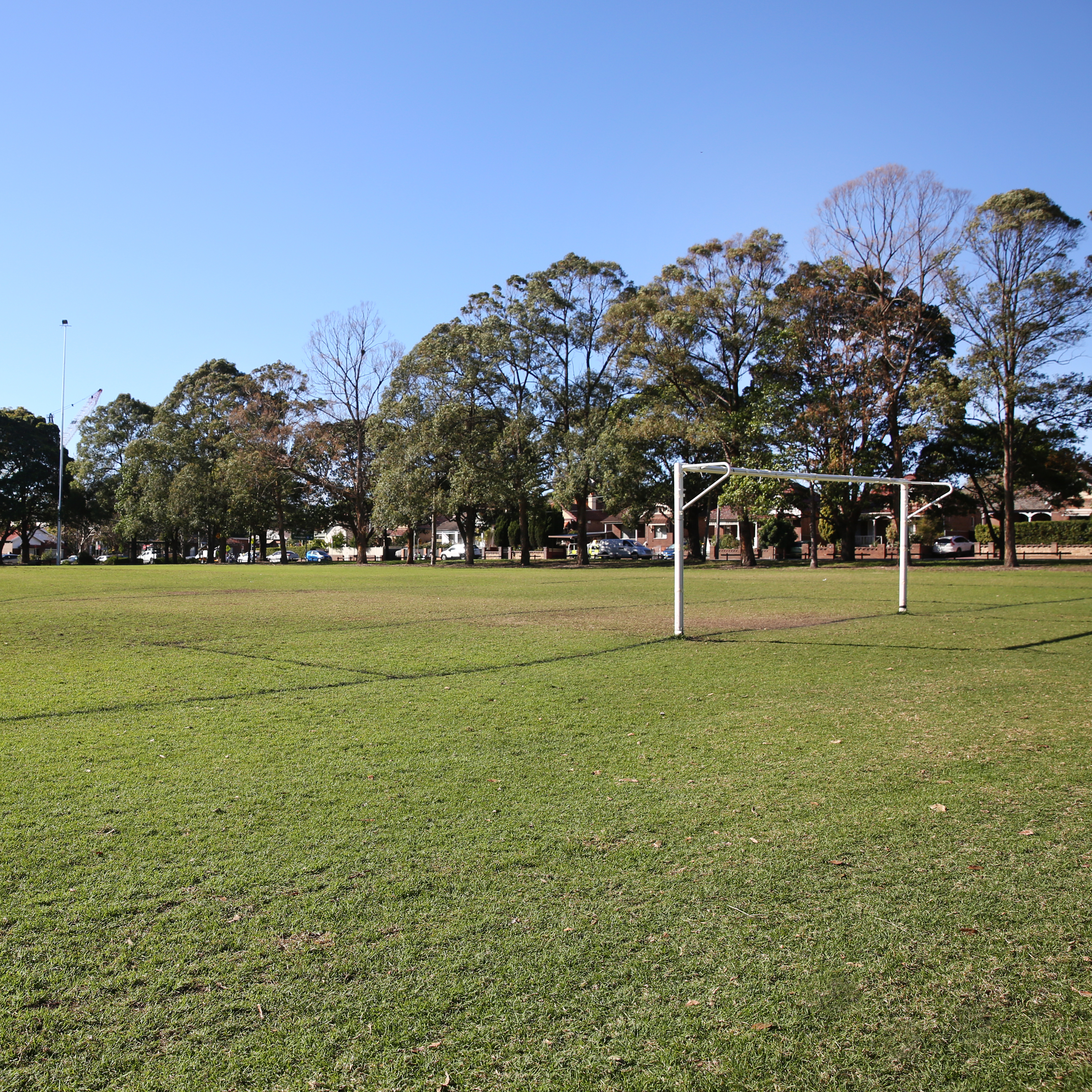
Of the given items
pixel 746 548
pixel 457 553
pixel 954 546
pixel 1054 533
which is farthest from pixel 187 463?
pixel 1054 533

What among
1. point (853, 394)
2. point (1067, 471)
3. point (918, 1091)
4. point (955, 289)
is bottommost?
point (918, 1091)

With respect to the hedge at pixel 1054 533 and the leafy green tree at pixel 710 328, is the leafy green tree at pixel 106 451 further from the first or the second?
the hedge at pixel 1054 533

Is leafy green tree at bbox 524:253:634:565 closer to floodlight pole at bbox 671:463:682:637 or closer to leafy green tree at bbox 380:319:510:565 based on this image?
leafy green tree at bbox 380:319:510:565

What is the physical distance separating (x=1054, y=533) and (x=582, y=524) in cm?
3197

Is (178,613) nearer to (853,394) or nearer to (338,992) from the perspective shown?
(338,992)

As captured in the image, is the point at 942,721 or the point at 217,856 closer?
the point at 217,856

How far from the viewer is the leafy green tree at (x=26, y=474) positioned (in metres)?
61.6

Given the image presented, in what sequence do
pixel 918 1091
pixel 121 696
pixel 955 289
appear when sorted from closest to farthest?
pixel 918 1091 → pixel 121 696 → pixel 955 289

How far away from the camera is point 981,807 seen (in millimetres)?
5035

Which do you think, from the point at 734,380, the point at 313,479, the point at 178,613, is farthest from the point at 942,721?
the point at 313,479

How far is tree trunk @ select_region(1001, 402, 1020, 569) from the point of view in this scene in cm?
3572

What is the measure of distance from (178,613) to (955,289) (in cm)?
3344

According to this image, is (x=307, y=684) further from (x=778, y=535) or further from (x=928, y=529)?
(x=928, y=529)

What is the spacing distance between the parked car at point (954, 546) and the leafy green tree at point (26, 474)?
208 feet
